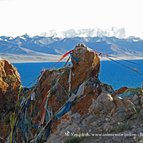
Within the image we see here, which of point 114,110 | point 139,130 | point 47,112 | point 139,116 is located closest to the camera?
point 139,130

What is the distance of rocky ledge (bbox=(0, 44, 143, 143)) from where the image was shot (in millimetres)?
12602

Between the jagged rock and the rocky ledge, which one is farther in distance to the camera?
the jagged rock

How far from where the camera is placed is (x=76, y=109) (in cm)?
1476

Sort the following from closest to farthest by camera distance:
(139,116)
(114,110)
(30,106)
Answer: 1. (139,116)
2. (114,110)
3. (30,106)

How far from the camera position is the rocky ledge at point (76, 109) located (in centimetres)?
1260

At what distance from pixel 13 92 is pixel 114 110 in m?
6.18

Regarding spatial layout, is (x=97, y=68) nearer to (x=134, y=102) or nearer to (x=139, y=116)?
(x=134, y=102)

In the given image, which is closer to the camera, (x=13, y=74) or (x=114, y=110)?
(x=114, y=110)

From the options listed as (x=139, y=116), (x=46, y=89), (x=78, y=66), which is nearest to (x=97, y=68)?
(x=78, y=66)

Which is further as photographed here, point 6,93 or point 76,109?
point 6,93

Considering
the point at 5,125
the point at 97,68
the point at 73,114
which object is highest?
the point at 97,68

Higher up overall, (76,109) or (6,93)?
(76,109)

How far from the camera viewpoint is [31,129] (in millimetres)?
16266

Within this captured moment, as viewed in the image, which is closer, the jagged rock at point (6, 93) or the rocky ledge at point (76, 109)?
the rocky ledge at point (76, 109)
